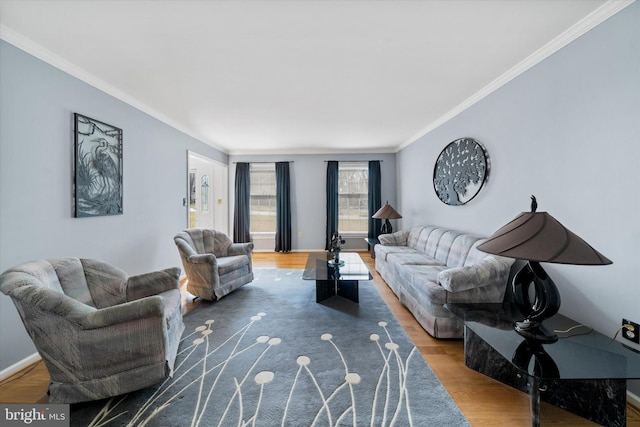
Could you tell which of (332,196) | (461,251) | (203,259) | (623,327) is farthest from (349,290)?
(332,196)

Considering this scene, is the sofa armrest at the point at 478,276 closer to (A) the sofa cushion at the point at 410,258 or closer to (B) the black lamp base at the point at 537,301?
(B) the black lamp base at the point at 537,301

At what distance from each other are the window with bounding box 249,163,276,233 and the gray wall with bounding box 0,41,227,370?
301cm

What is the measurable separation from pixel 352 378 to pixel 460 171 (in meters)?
2.85

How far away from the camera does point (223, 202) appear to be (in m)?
5.96

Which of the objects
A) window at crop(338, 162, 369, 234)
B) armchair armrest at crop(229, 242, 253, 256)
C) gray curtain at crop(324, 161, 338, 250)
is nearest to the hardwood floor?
armchair armrest at crop(229, 242, 253, 256)

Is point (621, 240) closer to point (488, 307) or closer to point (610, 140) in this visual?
point (610, 140)

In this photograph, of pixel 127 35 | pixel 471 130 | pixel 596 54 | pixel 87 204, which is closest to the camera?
pixel 596 54

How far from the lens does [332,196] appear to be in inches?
235

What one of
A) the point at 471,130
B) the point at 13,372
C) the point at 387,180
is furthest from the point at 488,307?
the point at 387,180

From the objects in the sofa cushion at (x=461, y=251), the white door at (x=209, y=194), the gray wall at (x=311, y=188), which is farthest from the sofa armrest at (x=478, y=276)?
the white door at (x=209, y=194)

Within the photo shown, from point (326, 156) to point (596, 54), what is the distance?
4.64 meters

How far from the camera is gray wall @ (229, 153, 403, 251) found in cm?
602

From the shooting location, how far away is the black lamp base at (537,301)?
1.42m

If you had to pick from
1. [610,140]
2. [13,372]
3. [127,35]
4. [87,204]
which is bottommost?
[13,372]
